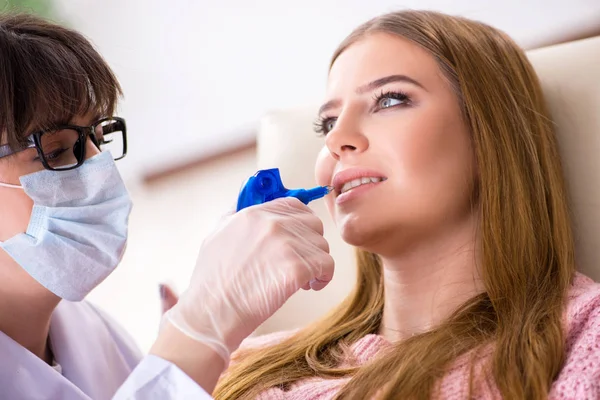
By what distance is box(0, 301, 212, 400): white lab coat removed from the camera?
1.02 meters

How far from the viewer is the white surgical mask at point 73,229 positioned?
1338 mm

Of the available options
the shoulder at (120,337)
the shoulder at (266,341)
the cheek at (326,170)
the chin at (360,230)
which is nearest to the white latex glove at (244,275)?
the chin at (360,230)

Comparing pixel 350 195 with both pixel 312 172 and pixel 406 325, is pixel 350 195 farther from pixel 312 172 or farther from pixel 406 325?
pixel 312 172

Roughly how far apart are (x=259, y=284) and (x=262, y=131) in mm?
959

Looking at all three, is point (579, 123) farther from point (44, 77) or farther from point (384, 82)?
point (44, 77)

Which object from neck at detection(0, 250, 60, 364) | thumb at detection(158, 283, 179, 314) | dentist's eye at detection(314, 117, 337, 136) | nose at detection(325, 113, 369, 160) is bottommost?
thumb at detection(158, 283, 179, 314)

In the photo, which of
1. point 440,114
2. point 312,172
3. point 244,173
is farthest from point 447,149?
point 244,173

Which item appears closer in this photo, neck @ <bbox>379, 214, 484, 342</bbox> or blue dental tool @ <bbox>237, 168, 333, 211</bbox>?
blue dental tool @ <bbox>237, 168, 333, 211</bbox>

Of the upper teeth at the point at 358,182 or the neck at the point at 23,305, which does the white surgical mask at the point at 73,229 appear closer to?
the neck at the point at 23,305

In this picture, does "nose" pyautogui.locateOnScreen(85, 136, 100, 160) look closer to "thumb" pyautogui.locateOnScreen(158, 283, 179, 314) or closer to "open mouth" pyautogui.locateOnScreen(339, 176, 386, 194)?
"thumb" pyautogui.locateOnScreen(158, 283, 179, 314)

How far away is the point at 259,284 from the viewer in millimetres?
1111

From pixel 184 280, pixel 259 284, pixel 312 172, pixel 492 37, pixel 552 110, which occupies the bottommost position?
pixel 184 280

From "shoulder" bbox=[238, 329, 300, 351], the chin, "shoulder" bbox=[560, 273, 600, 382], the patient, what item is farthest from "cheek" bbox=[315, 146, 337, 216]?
"shoulder" bbox=[560, 273, 600, 382]

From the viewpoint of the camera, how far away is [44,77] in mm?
1305
